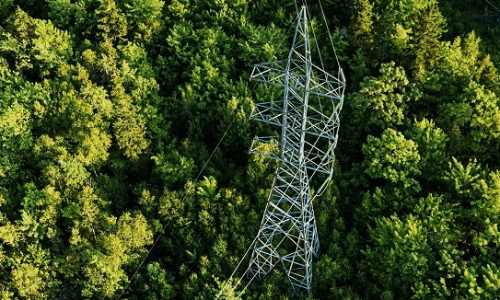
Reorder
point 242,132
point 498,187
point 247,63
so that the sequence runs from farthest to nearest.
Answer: point 247,63
point 242,132
point 498,187

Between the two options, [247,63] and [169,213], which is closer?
[169,213]

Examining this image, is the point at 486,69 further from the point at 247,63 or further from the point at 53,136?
the point at 53,136

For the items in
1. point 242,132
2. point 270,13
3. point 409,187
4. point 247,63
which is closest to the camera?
point 409,187

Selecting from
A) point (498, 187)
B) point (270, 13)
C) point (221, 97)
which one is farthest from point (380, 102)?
point (270, 13)

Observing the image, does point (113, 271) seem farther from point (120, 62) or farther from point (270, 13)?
point (270, 13)

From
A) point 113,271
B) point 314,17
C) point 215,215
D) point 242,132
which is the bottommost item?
point 113,271

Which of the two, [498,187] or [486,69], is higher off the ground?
[486,69]
